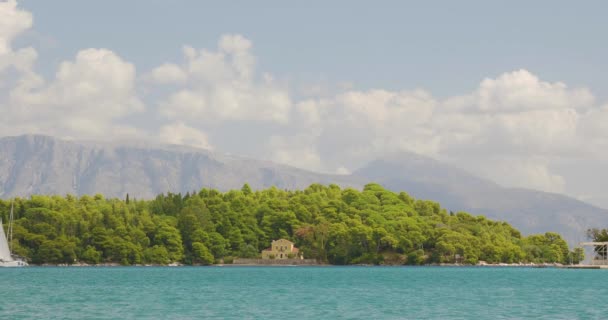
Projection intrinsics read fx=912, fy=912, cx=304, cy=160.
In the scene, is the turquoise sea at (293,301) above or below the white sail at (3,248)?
below

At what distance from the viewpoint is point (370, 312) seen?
79375 mm

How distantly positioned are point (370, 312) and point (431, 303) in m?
13.5

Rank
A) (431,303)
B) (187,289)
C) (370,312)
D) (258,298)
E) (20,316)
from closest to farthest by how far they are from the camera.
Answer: (20,316) → (370,312) → (431,303) → (258,298) → (187,289)

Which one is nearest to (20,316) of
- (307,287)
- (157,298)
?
(157,298)

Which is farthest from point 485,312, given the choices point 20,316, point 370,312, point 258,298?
point 20,316

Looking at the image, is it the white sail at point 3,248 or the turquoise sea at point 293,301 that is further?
the white sail at point 3,248

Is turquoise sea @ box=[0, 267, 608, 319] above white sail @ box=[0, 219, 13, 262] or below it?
below

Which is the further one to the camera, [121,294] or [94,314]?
[121,294]

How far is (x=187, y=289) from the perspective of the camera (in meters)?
113

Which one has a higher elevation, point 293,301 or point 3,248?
point 3,248

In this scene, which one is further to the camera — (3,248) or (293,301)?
(3,248)

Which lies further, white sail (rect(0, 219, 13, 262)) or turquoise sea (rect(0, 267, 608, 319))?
white sail (rect(0, 219, 13, 262))

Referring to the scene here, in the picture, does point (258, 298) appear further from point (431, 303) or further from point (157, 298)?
point (431, 303)

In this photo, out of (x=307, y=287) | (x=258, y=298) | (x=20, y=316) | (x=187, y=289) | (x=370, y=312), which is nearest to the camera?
(x=20, y=316)
